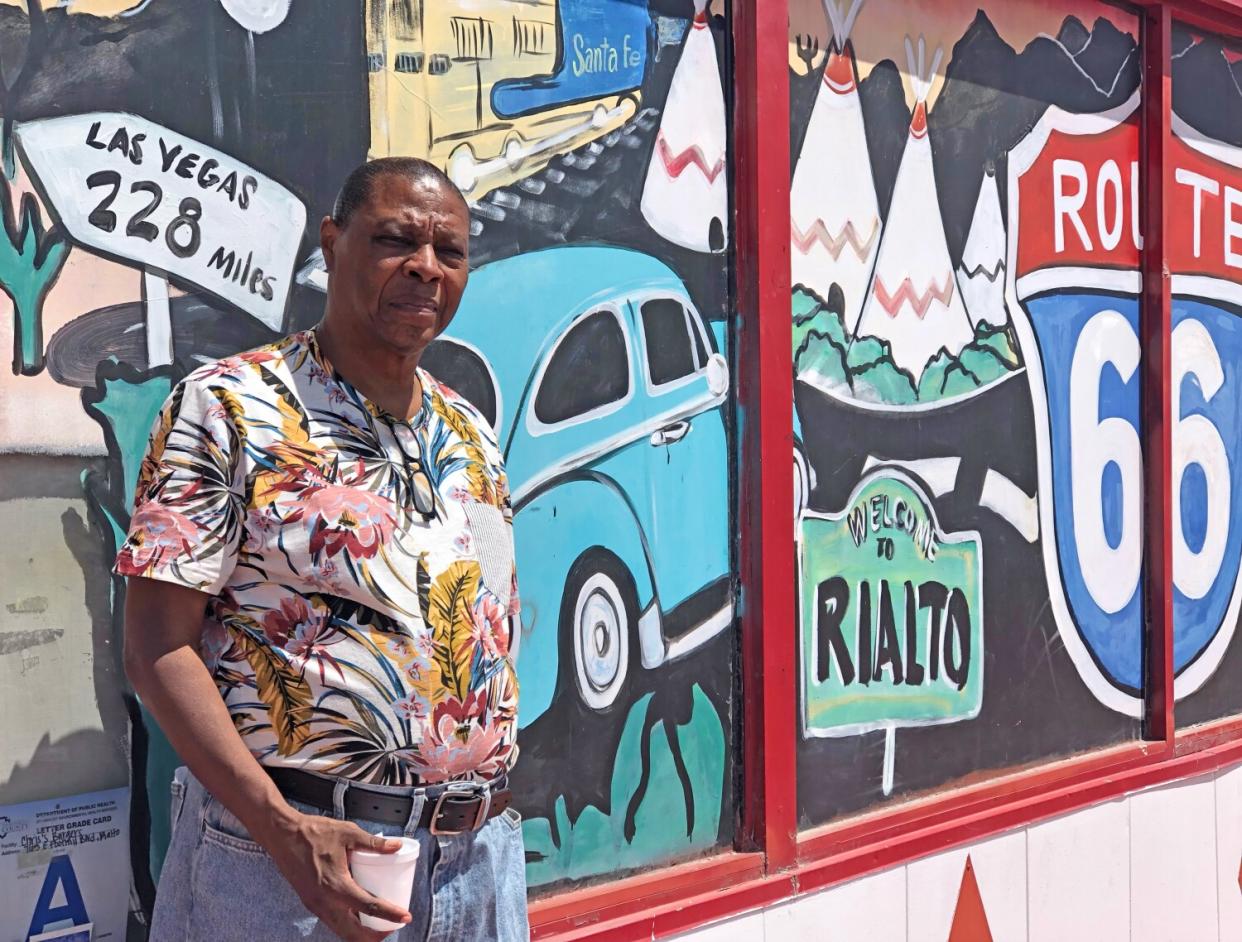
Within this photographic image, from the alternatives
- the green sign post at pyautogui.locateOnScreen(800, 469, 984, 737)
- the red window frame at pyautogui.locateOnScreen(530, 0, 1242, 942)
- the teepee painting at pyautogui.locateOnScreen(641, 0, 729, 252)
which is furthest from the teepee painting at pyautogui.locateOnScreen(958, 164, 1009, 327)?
the teepee painting at pyautogui.locateOnScreen(641, 0, 729, 252)

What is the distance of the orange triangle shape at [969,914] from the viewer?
4117 millimetres

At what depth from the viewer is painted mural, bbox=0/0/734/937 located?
2500 mm

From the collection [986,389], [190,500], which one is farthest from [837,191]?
[190,500]

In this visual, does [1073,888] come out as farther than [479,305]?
Yes

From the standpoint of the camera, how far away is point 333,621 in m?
2.13

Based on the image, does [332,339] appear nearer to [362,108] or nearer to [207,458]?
[207,458]

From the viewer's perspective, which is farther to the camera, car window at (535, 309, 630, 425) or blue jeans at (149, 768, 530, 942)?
car window at (535, 309, 630, 425)

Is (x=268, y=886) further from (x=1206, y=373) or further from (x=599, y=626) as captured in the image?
(x=1206, y=373)

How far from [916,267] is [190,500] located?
260cm

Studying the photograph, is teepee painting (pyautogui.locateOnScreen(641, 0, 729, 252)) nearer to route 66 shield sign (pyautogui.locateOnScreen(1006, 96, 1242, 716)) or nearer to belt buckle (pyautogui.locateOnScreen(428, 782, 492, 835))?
route 66 shield sign (pyautogui.locateOnScreen(1006, 96, 1242, 716))

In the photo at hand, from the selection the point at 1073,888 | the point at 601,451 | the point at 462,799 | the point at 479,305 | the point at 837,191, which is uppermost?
the point at 837,191

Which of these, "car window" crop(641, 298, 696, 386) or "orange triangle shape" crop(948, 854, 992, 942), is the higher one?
"car window" crop(641, 298, 696, 386)

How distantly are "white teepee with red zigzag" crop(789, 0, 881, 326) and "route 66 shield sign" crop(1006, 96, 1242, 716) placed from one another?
0.69 m

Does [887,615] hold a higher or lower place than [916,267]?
lower
